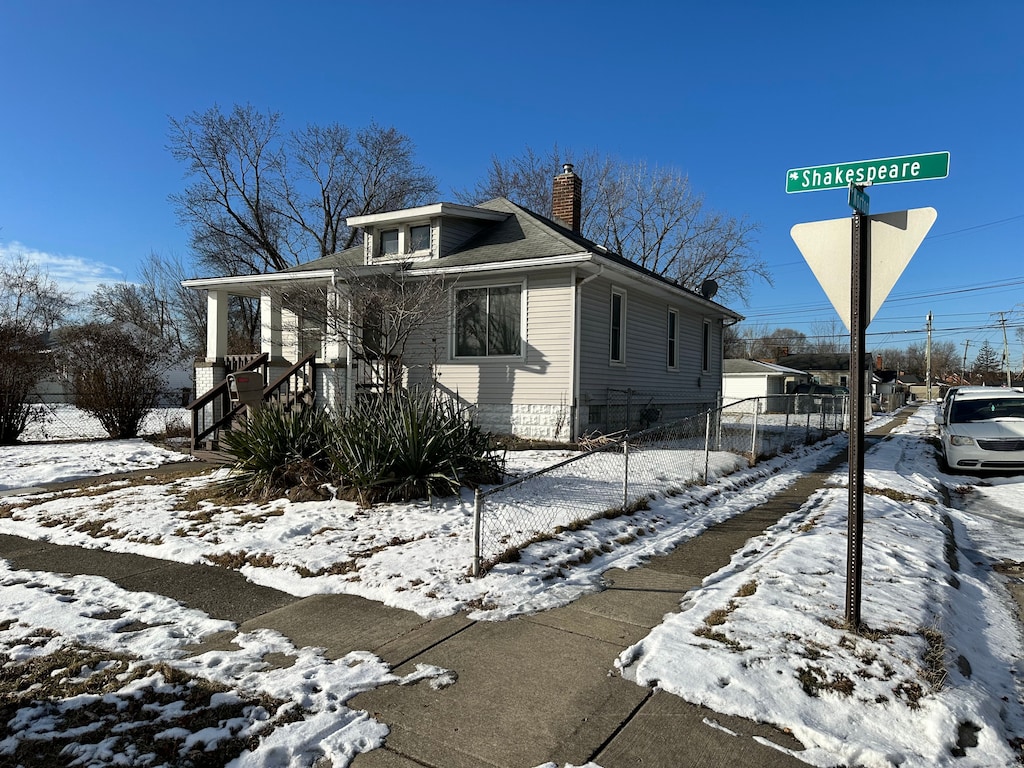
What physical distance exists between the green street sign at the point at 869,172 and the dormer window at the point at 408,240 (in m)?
11.2

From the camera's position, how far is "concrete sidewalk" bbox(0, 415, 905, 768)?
2658 mm

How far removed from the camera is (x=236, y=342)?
92.8 ft

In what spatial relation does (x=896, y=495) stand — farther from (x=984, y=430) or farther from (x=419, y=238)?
(x=419, y=238)

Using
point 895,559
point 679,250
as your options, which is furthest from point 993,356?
point 895,559

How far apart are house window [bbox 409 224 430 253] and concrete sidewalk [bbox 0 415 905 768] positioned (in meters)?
10.5

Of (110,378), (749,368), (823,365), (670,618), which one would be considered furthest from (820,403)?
(823,365)

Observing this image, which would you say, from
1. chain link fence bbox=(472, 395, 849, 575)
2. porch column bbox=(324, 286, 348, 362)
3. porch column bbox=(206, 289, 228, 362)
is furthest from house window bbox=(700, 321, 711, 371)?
porch column bbox=(206, 289, 228, 362)

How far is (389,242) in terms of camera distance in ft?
51.0

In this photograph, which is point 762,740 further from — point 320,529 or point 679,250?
point 679,250

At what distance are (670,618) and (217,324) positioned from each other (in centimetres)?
1500

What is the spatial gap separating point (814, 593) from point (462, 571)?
2502 mm

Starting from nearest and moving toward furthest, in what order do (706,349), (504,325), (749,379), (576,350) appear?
(576,350) < (504,325) < (706,349) < (749,379)

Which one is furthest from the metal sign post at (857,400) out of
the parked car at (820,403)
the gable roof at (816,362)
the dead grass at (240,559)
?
the gable roof at (816,362)

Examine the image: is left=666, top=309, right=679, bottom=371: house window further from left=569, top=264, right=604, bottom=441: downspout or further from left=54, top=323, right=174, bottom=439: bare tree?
left=54, top=323, right=174, bottom=439: bare tree
